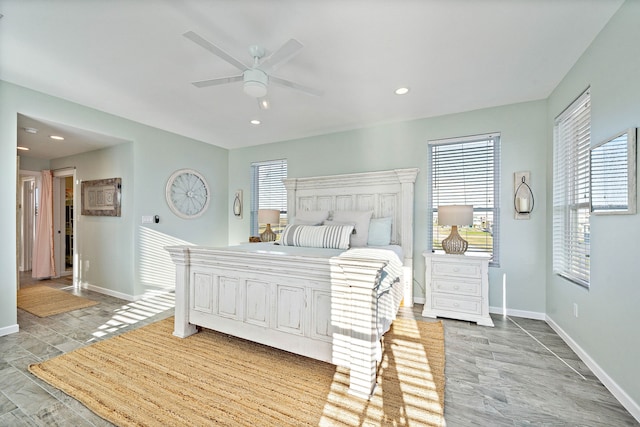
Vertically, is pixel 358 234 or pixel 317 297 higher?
pixel 358 234

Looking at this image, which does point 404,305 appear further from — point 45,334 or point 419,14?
point 45,334

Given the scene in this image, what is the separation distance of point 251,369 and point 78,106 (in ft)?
12.4

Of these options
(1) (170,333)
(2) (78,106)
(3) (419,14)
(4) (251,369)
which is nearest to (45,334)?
(1) (170,333)

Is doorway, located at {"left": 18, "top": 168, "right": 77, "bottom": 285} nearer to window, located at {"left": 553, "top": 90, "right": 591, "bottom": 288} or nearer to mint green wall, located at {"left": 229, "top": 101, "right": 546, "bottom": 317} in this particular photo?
mint green wall, located at {"left": 229, "top": 101, "right": 546, "bottom": 317}

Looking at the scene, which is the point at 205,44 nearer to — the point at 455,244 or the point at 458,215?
the point at 458,215

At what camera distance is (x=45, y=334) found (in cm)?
279

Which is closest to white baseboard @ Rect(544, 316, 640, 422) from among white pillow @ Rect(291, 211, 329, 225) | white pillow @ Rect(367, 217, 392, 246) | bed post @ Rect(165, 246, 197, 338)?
white pillow @ Rect(367, 217, 392, 246)

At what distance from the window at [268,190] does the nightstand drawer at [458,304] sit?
2.82 meters

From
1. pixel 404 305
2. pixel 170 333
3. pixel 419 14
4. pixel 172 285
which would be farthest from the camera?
pixel 172 285

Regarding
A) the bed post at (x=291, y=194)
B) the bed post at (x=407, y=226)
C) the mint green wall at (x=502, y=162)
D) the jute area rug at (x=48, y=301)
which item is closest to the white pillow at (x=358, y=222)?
the bed post at (x=407, y=226)

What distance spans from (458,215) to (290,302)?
7.11 feet

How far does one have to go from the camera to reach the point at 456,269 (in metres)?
3.19

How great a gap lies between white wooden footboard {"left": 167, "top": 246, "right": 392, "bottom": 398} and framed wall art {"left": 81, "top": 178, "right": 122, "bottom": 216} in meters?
2.29

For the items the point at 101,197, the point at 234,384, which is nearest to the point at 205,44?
the point at 234,384
